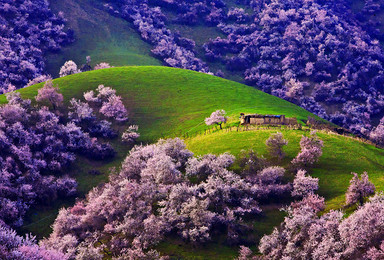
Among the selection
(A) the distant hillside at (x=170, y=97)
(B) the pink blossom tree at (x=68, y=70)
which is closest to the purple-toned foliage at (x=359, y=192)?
(A) the distant hillside at (x=170, y=97)

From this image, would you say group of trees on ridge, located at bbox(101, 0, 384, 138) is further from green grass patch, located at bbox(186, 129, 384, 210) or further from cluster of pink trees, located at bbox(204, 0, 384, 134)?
green grass patch, located at bbox(186, 129, 384, 210)

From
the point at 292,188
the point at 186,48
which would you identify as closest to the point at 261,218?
the point at 292,188

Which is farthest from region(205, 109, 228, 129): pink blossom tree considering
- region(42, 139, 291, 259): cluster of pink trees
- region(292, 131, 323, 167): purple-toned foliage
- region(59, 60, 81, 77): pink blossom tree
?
region(59, 60, 81, 77): pink blossom tree

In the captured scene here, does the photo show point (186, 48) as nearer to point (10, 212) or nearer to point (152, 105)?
point (152, 105)

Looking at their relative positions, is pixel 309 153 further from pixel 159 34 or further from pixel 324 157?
pixel 159 34

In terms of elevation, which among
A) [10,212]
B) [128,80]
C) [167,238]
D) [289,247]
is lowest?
[10,212]

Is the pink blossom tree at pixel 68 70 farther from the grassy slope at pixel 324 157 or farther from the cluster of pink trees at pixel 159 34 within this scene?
the grassy slope at pixel 324 157
